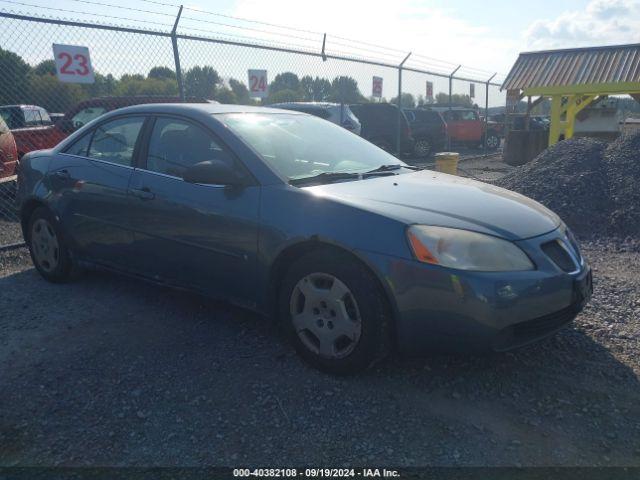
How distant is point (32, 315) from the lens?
4.14 meters

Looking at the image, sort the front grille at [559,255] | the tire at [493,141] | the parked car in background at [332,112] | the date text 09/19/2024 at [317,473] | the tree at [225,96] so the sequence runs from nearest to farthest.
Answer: the date text 09/19/2024 at [317,473] < the front grille at [559,255] < the tree at [225,96] < the parked car in background at [332,112] < the tire at [493,141]

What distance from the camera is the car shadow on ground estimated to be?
8.14 feet

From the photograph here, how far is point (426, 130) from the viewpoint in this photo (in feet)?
61.5

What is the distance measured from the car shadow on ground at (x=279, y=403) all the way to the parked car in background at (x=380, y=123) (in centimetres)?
1307

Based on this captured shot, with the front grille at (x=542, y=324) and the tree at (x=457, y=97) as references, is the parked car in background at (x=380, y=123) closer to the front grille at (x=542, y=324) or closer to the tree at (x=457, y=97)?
the tree at (x=457, y=97)

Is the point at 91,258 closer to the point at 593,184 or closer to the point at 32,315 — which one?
the point at 32,315

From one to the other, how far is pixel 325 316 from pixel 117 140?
238 cm

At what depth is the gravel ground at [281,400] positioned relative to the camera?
248cm

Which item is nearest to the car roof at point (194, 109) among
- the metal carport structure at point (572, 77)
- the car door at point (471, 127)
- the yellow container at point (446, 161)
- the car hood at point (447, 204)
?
the car hood at point (447, 204)

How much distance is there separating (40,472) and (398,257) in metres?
1.96

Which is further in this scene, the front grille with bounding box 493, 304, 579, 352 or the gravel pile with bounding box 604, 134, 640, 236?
the gravel pile with bounding box 604, 134, 640, 236

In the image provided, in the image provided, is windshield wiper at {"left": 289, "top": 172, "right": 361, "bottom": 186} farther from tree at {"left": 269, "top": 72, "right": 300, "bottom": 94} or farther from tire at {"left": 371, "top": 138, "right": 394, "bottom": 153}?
tire at {"left": 371, "top": 138, "right": 394, "bottom": 153}

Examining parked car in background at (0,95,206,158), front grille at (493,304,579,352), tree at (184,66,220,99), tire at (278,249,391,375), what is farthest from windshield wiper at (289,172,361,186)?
parked car in background at (0,95,206,158)

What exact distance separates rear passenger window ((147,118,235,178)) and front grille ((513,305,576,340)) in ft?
6.85
